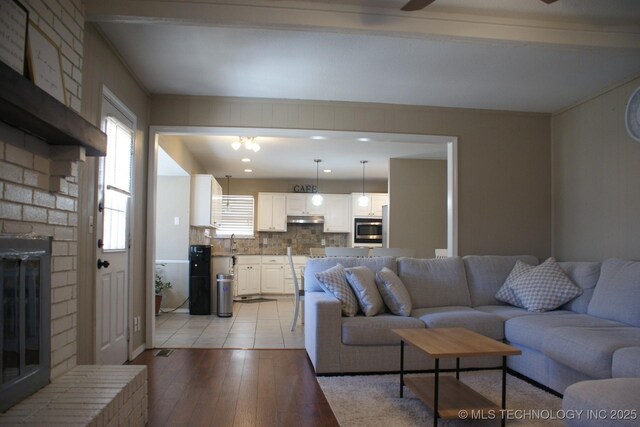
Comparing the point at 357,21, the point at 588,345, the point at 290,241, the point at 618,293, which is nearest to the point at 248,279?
the point at 290,241

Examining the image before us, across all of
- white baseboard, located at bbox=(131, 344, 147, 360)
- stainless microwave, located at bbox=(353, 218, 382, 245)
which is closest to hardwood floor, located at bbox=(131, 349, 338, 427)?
white baseboard, located at bbox=(131, 344, 147, 360)

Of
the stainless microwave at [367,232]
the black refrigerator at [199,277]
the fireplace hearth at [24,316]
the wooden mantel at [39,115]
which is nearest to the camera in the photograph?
the wooden mantel at [39,115]

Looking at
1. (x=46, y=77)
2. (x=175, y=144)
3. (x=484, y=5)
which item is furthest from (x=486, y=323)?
(x=175, y=144)

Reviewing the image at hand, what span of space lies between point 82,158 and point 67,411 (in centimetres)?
113

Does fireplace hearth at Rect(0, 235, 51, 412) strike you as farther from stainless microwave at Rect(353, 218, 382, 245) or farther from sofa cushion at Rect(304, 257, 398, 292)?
stainless microwave at Rect(353, 218, 382, 245)

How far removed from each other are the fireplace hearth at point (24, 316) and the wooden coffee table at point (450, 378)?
6.00 ft

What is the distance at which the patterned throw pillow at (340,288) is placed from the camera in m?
3.70

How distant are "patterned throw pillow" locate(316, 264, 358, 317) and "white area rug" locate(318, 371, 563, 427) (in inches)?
19.9

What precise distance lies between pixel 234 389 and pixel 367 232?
633 cm

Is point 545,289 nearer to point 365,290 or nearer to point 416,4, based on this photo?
point 365,290

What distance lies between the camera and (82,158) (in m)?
2.30

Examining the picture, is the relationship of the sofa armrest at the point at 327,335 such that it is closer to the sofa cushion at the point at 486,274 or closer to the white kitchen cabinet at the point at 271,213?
the sofa cushion at the point at 486,274

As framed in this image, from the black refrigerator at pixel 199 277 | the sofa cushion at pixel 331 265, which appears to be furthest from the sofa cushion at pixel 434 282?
the black refrigerator at pixel 199 277

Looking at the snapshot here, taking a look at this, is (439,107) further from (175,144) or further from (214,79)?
(175,144)
